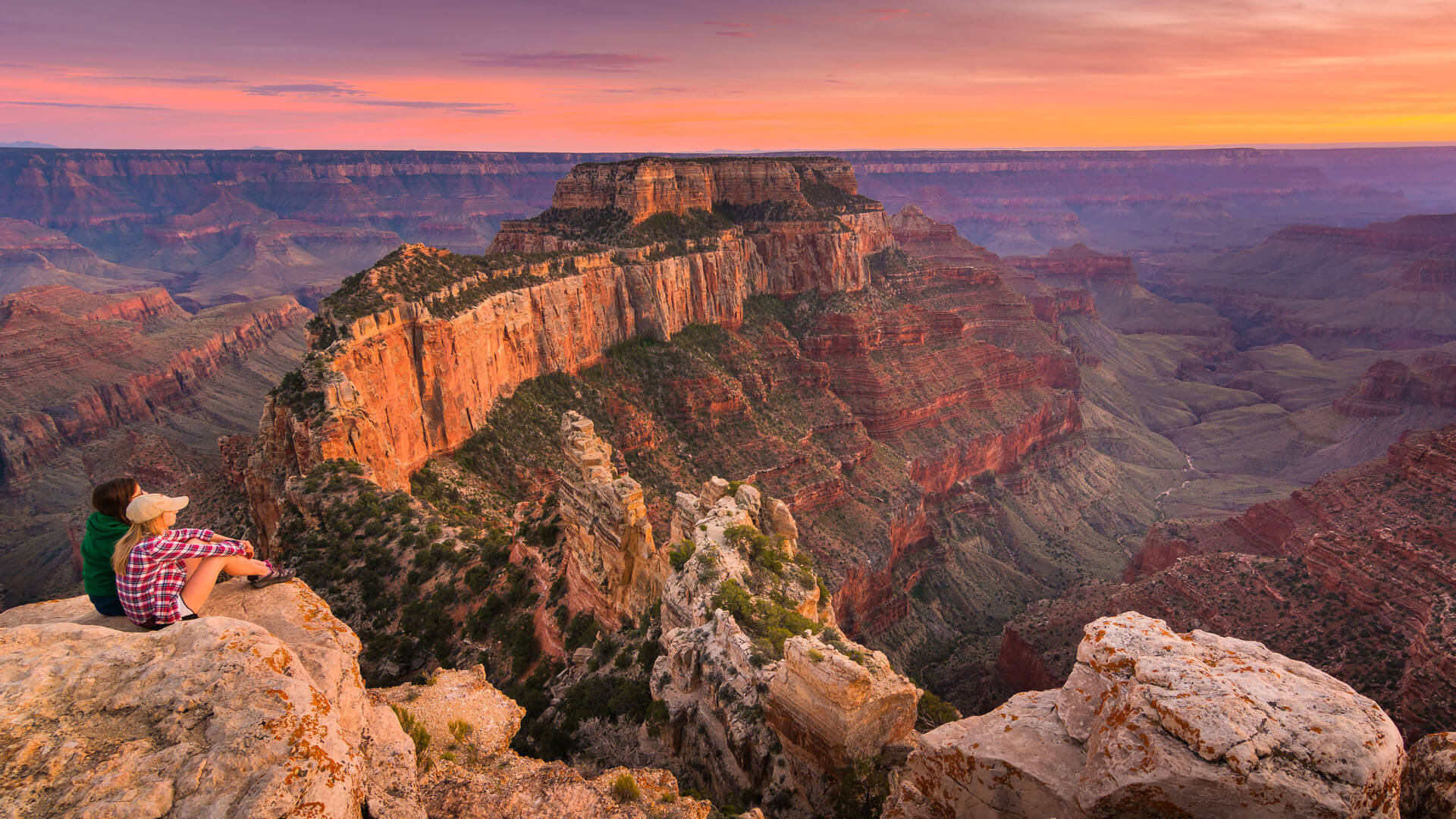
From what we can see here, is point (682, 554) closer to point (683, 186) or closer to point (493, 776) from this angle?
point (493, 776)

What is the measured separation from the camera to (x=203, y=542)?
1283 centimetres

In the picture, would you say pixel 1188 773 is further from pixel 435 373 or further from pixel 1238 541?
pixel 1238 541

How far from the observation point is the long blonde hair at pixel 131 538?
1160 cm

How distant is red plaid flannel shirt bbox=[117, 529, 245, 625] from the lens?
11703 mm

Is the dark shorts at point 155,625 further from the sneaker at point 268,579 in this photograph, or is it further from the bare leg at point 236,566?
the sneaker at point 268,579

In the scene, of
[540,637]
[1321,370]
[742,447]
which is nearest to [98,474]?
[742,447]

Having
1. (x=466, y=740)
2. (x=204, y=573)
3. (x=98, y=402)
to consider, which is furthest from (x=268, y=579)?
(x=98, y=402)

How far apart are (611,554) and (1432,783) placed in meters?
26.3

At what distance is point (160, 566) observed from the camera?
39.4 feet

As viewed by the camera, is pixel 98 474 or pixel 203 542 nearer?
pixel 203 542

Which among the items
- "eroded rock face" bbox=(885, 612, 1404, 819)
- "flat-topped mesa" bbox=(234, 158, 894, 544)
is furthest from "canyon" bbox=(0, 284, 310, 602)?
"eroded rock face" bbox=(885, 612, 1404, 819)

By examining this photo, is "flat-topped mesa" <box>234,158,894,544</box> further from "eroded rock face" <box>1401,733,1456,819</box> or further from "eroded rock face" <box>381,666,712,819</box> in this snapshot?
"eroded rock face" <box>1401,733,1456,819</box>

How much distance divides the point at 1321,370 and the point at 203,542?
211762 millimetres

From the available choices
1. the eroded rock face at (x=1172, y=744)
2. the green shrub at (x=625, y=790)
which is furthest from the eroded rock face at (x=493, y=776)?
the eroded rock face at (x=1172, y=744)
